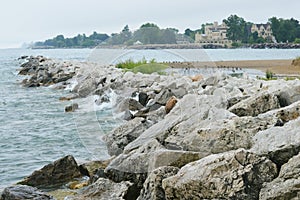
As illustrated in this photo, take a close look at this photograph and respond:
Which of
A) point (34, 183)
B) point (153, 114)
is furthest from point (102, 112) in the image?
point (34, 183)

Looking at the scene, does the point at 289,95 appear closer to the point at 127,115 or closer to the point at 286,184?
the point at 286,184

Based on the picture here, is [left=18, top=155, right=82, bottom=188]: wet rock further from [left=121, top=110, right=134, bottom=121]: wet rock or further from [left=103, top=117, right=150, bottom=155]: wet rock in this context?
[left=121, top=110, right=134, bottom=121]: wet rock

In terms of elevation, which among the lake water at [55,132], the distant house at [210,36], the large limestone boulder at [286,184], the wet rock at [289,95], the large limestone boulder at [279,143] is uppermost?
the distant house at [210,36]

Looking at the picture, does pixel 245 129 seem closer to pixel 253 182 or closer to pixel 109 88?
pixel 253 182

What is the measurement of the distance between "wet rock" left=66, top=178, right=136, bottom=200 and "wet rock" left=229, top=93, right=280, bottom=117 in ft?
7.04

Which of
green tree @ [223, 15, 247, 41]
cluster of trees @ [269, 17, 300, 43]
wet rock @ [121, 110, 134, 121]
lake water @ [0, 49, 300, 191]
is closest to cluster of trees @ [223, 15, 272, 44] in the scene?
green tree @ [223, 15, 247, 41]

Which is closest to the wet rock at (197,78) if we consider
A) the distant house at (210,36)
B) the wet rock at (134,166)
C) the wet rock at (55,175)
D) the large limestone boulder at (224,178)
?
the distant house at (210,36)

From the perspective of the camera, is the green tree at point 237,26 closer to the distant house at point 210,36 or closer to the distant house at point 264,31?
the distant house at point 264,31

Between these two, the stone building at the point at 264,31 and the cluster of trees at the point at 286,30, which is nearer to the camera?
the cluster of trees at the point at 286,30

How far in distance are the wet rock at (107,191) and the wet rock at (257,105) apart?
215 cm

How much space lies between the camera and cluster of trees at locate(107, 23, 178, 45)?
8203 millimetres

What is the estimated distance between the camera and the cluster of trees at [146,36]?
820cm

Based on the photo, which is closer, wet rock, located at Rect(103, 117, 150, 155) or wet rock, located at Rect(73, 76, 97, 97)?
wet rock, located at Rect(103, 117, 150, 155)

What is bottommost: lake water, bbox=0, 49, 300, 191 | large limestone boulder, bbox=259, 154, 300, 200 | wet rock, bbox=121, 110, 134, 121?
lake water, bbox=0, 49, 300, 191
